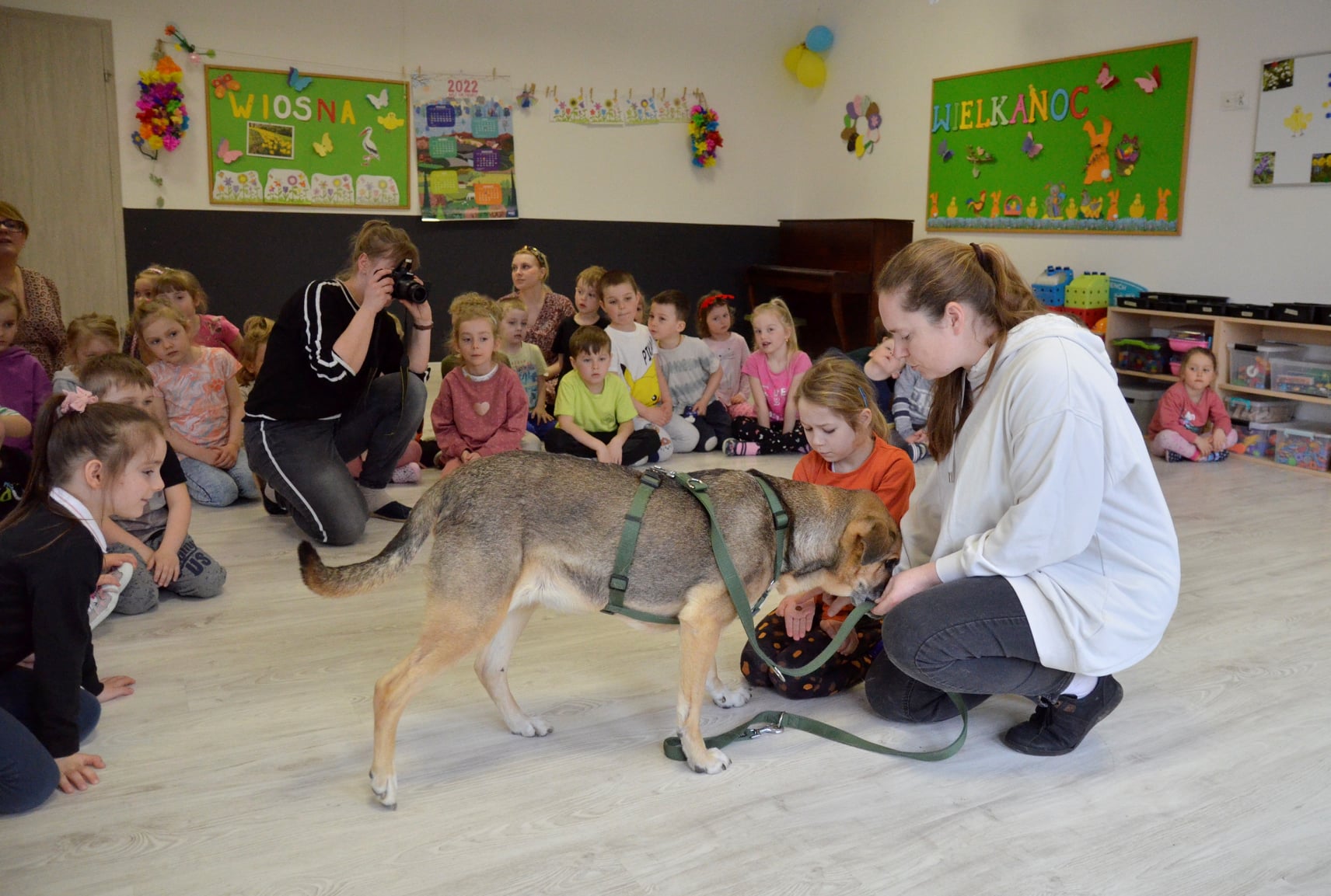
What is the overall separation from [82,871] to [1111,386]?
7.87ft

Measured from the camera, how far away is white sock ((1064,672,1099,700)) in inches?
98.3

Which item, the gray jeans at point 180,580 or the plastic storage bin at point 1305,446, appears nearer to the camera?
the gray jeans at point 180,580

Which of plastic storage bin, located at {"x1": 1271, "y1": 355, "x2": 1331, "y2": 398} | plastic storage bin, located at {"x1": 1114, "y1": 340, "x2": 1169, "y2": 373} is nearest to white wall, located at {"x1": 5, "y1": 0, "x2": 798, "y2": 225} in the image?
plastic storage bin, located at {"x1": 1114, "y1": 340, "x2": 1169, "y2": 373}

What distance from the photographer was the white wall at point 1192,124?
21.7 ft

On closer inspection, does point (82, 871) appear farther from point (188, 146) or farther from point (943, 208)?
point (943, 208)

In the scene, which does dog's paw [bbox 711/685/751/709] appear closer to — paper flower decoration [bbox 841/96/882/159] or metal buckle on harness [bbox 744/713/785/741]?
metal buckle on harness [bbox 744/713/785/741]

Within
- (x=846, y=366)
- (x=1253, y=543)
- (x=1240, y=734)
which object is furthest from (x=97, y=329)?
(x=1253, y=543)

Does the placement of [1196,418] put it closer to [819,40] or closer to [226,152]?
[819,40]

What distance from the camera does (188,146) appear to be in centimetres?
811

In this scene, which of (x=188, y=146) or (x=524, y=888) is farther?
(x=188, y=146)

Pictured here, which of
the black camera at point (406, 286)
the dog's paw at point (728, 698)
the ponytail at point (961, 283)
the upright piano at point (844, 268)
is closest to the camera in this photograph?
the ponytail at point (961, 283)

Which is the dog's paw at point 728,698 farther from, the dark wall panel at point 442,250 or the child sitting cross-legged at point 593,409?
the dark wall panel at point 442,250

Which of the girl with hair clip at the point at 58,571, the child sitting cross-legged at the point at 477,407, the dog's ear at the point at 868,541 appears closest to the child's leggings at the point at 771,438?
the child sitting cross-legged at the point at 477,407

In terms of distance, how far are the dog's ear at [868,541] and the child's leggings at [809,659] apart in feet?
1.27
